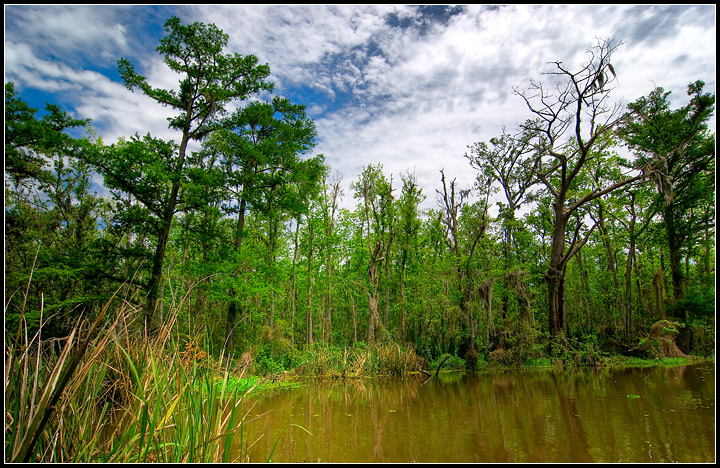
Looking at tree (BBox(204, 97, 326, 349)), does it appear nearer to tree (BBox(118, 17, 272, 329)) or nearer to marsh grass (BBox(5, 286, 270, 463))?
tree (BBox(118, 17, 272, 329))

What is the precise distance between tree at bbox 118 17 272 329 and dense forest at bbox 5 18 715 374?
64mm

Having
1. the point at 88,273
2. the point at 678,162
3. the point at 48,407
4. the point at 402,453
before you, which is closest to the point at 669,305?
the point at 678,162

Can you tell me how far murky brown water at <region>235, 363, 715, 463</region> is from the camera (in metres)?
4.37

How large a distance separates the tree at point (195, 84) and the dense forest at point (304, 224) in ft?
0.21

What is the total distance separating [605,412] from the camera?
244 inches

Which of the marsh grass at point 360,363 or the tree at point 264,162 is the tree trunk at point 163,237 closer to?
the tree at point 264,162

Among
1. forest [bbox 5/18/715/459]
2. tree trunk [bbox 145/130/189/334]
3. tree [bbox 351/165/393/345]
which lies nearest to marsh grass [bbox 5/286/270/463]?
forest [bbox 5/18/715/459]

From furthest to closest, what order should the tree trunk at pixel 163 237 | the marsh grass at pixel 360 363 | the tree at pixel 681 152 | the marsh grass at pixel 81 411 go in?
the tree at pixel 681 152 < the marsh grass at pixel 360 363 < the tree trunk at pixel 163 237 < the marsh grass at pixel 81 411

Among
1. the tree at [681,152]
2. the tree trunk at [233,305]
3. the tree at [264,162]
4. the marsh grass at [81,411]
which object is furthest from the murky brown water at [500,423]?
the tree at [681,152]

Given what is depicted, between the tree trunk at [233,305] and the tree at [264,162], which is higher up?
the tree at [264,162]

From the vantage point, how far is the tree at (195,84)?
40.8 ft

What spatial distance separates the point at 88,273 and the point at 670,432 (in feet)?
47.4

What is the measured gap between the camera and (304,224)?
22250 millimetres

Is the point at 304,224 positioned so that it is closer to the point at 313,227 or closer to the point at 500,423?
the point at 313,227
